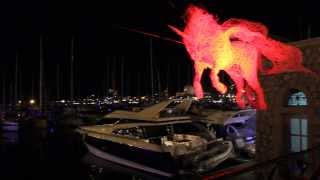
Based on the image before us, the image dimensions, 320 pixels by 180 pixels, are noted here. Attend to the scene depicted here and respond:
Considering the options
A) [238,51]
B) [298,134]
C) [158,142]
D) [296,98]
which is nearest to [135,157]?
[158,142]

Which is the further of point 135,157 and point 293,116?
point 135,157

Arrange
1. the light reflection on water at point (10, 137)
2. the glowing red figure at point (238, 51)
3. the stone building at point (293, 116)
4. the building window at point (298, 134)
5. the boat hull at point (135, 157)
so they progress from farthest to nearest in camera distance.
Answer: the light reflection on water at point (10, 137) < the boat hull at point (135, 157) < the glowing red figure at point (238, 51) < the building window at point (298, 134) < the stone building at point (293, 116)

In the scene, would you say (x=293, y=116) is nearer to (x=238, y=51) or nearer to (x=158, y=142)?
(x=238, y=51)

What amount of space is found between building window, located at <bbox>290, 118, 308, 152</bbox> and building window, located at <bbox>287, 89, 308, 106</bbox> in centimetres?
37

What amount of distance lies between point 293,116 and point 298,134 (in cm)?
43

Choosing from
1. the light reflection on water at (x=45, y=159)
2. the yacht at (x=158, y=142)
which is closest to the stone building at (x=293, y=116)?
the yacht at (x=158, y=142)

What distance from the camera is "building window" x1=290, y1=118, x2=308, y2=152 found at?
988cm

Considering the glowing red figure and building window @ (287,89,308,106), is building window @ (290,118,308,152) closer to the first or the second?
building window @ (287,89,308,106)

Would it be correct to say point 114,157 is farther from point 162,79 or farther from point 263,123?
point 162,79

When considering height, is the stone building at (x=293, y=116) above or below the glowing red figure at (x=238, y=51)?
below

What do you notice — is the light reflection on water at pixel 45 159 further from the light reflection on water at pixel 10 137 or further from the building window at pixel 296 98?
the building window at pixel 296 98

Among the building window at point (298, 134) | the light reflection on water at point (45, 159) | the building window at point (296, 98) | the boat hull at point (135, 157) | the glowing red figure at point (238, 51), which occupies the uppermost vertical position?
the glowing red figure at point (238, 51)

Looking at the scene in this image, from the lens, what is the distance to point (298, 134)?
33.1 ft

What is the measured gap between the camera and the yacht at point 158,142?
527 inches
